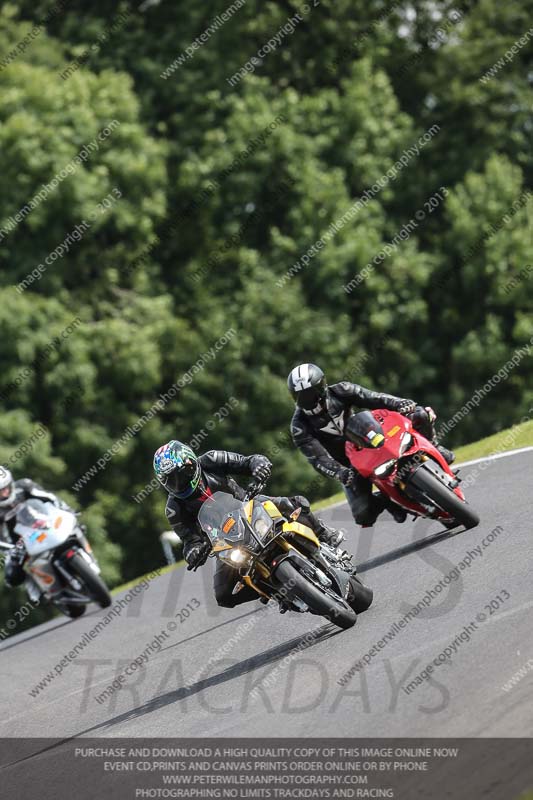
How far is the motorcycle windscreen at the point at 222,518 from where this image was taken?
873 cm

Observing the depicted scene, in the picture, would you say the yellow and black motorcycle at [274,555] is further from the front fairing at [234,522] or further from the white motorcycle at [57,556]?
the white motorcycle at [57,556]

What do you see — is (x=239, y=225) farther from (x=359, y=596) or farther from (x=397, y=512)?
(x=359, y=596)

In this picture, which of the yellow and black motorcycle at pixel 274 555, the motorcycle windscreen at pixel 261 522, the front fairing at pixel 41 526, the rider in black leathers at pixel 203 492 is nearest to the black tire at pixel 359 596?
the yellow and black motorcycle at pixel 274 555

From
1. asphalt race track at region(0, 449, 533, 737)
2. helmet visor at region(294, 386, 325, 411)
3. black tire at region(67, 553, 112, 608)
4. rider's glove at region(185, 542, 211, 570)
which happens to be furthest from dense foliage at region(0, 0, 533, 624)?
rider's glove at region(185, 542, 211, 570)

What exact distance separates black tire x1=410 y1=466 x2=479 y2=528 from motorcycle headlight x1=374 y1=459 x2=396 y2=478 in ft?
0.70

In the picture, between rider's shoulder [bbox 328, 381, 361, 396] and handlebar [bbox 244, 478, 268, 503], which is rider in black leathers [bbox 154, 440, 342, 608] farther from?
rider's shoulder [bbox 328, 381, 361, 396]

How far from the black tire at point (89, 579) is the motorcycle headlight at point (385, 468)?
4635 millimetres

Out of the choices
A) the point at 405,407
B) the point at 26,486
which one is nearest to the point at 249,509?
the point at 405,407

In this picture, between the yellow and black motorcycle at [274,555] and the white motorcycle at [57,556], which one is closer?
the yellow and black motorcycle at [274,555]

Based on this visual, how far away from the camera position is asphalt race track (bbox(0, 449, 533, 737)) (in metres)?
7.13

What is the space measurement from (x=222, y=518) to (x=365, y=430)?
2.10 m

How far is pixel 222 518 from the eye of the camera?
8.80 metres

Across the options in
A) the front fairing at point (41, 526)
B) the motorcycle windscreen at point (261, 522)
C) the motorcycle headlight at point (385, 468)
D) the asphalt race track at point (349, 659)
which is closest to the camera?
the asphalt race track at point (349, 659)

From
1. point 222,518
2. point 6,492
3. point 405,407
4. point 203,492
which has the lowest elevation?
point 6,492
